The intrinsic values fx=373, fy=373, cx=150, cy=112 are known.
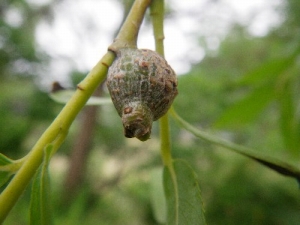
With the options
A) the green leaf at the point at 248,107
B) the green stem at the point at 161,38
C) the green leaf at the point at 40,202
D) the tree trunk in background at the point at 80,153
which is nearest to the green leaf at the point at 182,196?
the green stem at the point at 161,38

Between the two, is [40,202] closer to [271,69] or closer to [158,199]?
[158,199]

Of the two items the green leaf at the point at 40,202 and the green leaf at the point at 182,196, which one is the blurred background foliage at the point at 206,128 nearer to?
the green leaf at the point at 182,196

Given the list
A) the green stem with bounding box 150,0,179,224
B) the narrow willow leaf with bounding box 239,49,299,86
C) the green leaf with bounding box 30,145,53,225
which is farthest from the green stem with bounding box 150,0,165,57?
the narrow willow leaf with bounding box 239,49,299,86

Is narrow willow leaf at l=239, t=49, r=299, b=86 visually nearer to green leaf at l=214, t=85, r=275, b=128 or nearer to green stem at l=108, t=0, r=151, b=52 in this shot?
green leaf at l=214, t=85, r=275, b=128

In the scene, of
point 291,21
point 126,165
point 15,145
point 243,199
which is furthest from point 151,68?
point 126,165

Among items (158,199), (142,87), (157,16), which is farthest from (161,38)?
(158,199)

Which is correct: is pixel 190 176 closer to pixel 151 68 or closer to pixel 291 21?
pixel 151 68

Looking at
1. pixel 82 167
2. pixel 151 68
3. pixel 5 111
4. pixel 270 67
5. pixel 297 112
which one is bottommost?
pixel 82 167
